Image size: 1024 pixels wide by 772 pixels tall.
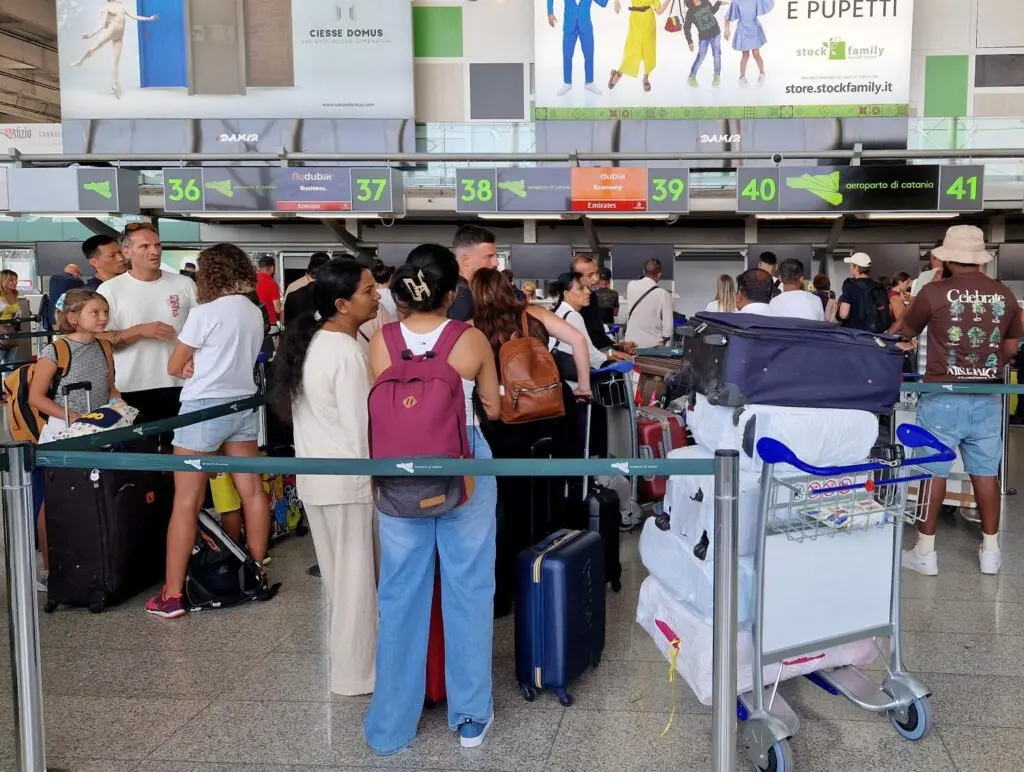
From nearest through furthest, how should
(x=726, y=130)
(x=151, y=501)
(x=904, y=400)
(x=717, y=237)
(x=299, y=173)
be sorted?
(x=151, y=501), (x=904, y=400), (x=299, y=173), (x=726, y=130), (x=717, y=237)

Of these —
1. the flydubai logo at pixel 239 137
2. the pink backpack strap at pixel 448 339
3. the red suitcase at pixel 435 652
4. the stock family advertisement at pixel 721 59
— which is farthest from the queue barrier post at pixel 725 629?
the flydubai logo at pixel 239 137

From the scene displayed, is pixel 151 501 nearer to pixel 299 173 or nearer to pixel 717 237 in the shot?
pixel 299 173

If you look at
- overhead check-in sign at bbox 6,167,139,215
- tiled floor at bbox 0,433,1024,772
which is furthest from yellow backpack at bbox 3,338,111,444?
overhead check-in sign at bbox 6,167,139,215

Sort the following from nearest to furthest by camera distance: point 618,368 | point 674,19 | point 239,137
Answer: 1. point 618,368
2. point 674,19
3. point 239,137

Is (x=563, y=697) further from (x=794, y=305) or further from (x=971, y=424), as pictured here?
(x=794, y=305)

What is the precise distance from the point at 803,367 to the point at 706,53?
14.1 meters

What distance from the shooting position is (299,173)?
12148 millimetres

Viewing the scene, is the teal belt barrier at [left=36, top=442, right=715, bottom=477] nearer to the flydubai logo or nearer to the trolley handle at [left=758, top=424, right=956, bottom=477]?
the trolley handle at [left=758, top=424, right=956, bottom=477]

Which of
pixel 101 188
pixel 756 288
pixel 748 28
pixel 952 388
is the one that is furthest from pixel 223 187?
pixel 952 388

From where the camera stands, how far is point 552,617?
2893mm

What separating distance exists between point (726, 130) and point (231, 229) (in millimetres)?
9418

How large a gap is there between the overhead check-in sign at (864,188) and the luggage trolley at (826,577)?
9.17 metres

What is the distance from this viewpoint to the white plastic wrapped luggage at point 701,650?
2.56 metres

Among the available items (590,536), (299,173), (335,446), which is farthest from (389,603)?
(299,173)
